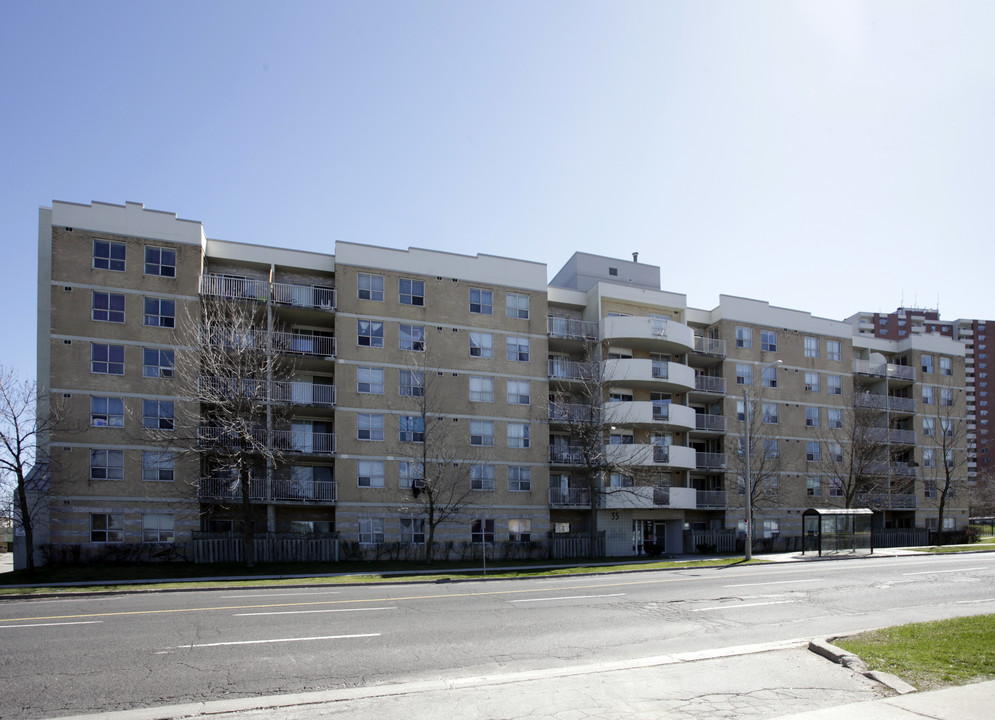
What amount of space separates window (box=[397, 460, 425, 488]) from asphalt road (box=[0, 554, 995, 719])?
48.5ft

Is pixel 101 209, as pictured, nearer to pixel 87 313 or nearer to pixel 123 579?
pixel 87 313

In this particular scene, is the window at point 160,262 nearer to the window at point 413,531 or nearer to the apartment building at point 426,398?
the apartment building at point 426,398

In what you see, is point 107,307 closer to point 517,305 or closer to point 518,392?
point 517,305

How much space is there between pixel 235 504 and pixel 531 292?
19135 mm

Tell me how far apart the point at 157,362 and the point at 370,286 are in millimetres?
10777

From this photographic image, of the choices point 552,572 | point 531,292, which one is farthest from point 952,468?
point 552,572

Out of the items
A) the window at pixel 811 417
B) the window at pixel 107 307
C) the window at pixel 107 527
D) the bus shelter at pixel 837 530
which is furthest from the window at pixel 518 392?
the window at pixel 811 417

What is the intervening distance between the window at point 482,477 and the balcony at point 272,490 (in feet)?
23.5

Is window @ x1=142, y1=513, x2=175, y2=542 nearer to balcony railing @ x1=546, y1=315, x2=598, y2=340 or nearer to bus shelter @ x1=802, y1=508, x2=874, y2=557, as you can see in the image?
balcony railing @ x1=546, y1=315, x2=598, y2=340

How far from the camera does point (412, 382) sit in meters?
37.6

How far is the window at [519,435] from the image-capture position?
3919 cm

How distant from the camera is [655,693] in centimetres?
836

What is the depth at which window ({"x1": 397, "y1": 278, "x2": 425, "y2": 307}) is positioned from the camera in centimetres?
3806

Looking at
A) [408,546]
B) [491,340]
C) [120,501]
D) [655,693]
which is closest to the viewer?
[655,693]
